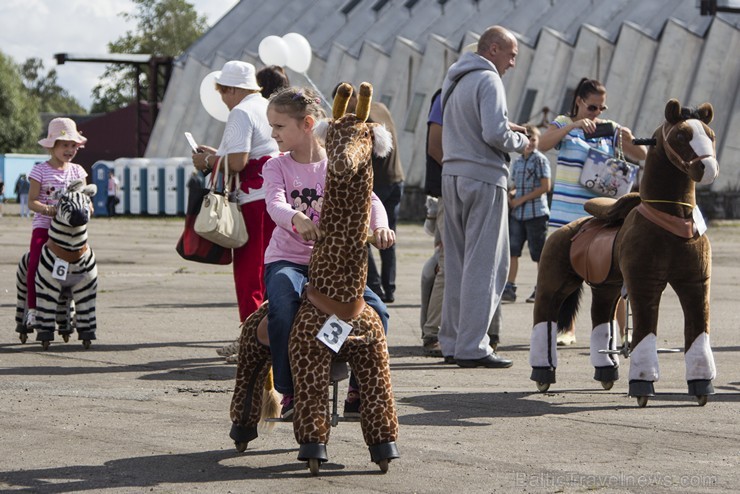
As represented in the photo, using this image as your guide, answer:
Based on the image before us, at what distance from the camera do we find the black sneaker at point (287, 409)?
19.1ft

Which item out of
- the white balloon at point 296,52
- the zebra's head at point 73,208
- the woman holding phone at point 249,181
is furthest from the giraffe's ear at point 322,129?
the white balloon at point 296,52

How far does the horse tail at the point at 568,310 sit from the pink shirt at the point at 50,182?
389 centimetres

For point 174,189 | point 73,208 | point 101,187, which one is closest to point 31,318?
point 73,208

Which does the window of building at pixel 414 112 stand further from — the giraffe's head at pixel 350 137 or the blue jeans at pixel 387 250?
the giraffe's head at pixel 350 137

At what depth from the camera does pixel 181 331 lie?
11.2 m

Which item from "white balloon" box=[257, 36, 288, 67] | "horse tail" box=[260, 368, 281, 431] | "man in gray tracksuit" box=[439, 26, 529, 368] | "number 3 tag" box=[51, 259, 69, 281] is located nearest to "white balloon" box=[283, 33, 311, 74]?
"white balloon" box=[257, 36, 288, 67]

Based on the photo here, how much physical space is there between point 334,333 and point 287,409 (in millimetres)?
549

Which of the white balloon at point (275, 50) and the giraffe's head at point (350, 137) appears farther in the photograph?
the white balloon at point (275, 50)

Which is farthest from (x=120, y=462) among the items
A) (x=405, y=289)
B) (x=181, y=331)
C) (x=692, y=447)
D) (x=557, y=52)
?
(x=557, y=52)

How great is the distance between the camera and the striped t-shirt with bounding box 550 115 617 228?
972 cm

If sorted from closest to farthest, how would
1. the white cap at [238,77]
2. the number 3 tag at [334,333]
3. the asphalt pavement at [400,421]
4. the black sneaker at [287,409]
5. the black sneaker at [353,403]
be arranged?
the asphalt pavement at [400,421], the number 3 tag at [334,333], the black sneaker at [287,409], the black sneaker at [353,403], the white cap at [238,77]

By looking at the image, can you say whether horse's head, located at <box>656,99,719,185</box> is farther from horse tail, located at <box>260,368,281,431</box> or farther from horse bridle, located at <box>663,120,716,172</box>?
horse tail, located at <box>260,368,281,431</box>

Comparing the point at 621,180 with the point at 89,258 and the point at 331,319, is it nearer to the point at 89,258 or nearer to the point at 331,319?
the point at 89,258

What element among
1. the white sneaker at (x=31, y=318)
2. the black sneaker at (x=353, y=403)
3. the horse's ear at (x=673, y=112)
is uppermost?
the horse's ear at (x=673, y=112)
